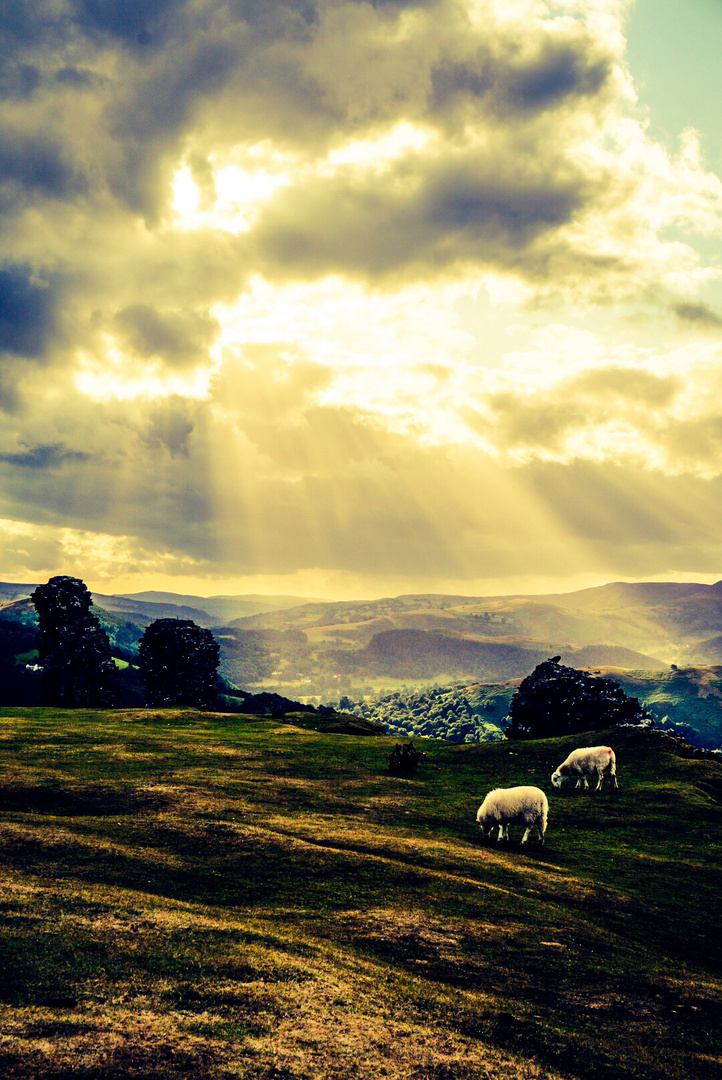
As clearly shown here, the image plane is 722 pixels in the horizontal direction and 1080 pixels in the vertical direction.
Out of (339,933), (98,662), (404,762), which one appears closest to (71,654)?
(98,662)

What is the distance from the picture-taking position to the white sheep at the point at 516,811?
90.3 ft

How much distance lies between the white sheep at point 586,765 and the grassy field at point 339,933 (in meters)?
2.59

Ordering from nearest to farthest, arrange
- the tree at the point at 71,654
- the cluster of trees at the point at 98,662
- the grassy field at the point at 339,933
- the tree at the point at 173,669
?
the grassy field at the point at 339,933 < the tree at the point at 71,654 < the cluster of trees at the point at 98,662 < the tree at the point at 173,669

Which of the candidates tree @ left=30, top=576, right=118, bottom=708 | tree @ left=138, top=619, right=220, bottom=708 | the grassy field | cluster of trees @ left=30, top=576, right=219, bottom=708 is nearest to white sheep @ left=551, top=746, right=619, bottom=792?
the grassy field

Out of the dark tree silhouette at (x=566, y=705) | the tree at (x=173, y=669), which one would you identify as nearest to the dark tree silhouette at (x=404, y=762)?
the dark tree silhouette at (x=566, y=705)

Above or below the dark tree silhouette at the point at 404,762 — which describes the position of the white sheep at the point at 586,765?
above

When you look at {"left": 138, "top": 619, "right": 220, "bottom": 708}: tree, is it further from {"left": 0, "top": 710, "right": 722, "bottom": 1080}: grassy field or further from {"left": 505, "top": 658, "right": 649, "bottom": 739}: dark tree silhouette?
{"left": 0, "top": 710, "right": 722, "bottom": 1080}: grassy field

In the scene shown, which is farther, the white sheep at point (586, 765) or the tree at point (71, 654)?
the tree at point (71, 654)

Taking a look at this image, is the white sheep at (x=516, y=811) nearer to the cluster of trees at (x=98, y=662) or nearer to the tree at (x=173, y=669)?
the tree at (x=173, y=669)

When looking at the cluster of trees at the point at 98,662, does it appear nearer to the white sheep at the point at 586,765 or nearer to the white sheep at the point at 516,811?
the white sheep at the point at 586,765

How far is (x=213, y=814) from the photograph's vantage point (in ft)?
88.6

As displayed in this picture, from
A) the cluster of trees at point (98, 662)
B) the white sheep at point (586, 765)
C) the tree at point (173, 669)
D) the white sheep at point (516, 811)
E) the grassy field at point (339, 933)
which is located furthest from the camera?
the tree at point (173, 669)

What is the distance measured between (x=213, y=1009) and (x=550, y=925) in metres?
11.0

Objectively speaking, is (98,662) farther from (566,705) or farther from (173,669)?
(566,705)
